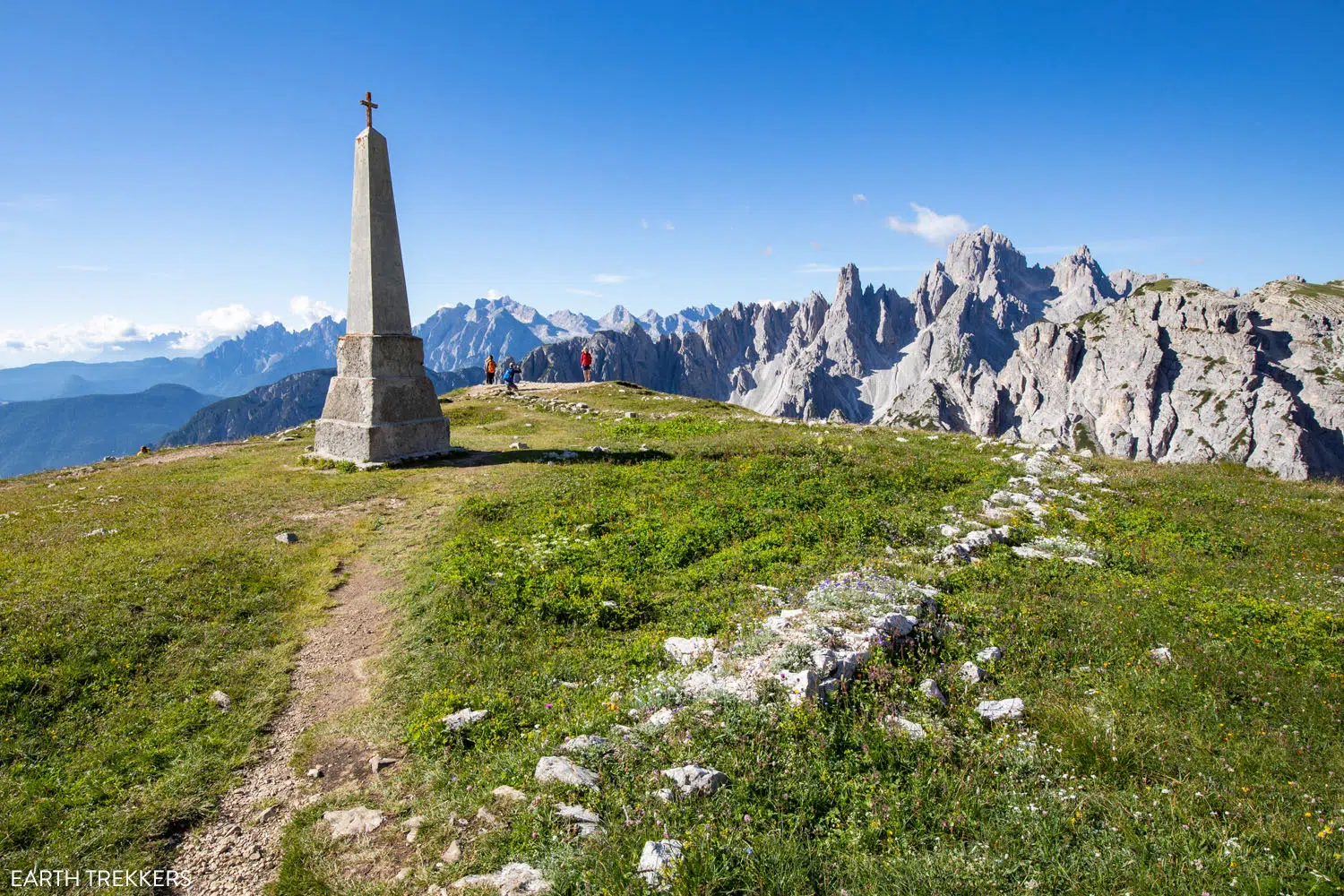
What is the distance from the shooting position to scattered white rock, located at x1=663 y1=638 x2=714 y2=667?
8.60 m

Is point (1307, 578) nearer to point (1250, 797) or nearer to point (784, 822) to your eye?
point (1250, 797)

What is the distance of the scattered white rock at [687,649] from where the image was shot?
8602 mm

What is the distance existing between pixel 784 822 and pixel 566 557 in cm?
809

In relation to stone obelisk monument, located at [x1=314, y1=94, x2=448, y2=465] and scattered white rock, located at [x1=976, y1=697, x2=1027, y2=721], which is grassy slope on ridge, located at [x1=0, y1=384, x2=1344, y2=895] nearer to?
scattered white rock, located at [x1=976, y1=697, x2=1027, y2=721]

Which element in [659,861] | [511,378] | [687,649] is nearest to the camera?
[659,861]

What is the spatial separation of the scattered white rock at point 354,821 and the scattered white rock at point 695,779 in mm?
2942

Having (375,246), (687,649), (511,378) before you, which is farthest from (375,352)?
(511,378)

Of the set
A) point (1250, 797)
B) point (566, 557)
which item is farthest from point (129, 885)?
point (1250, 797)

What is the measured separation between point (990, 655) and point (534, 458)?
16972 millimetres

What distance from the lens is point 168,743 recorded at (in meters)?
7.29

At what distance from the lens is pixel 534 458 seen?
22156 mm

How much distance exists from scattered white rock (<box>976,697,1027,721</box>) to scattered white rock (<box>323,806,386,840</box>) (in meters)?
6.93

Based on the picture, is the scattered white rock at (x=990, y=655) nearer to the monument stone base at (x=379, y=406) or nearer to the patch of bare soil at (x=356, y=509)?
the patch of bare soil at (x=356, y=509)

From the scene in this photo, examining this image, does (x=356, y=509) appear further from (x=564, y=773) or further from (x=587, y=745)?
(x=564, y=773)
